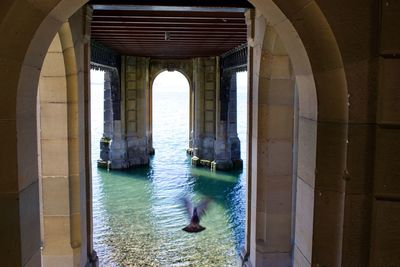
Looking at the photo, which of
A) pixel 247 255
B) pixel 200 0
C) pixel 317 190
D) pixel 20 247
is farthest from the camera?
pixel 247 255

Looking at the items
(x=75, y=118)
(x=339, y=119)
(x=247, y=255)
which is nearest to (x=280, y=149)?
(x=247, y=255)

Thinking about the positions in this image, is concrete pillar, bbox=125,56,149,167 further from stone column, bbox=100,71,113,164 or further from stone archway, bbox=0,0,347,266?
Result: stone archway, bbox=0,0,347,266

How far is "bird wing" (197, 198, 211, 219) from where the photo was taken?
15.5 m

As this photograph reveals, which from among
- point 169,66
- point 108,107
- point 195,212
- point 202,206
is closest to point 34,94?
point 195,212

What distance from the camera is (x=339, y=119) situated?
11.6 ft

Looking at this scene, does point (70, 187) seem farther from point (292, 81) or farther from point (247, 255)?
point (292, 81)

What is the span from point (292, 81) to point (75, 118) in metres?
4.10

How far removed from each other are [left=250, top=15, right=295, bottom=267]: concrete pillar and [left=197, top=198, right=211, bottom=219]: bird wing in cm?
720

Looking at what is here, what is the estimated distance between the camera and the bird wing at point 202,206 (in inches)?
612

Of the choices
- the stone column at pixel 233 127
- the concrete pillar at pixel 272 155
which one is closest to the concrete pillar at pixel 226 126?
the stone column at pixel 233 127

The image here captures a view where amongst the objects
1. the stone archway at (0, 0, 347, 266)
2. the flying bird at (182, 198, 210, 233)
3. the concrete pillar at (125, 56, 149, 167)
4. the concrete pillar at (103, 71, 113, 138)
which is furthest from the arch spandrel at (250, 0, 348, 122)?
the concrete pillar at (125, 56, 149, 167)

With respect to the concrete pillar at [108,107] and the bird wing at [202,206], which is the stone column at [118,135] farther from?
the bird wing at [202,206]

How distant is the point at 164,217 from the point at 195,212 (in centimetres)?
114

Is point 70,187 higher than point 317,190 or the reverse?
the reverse
